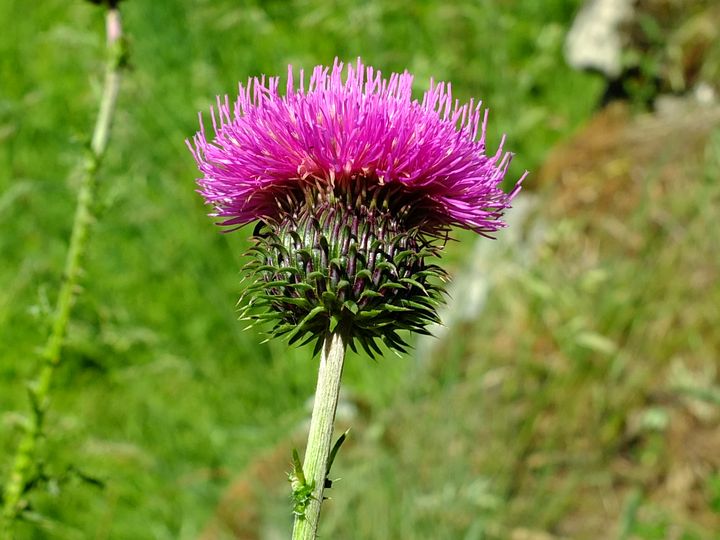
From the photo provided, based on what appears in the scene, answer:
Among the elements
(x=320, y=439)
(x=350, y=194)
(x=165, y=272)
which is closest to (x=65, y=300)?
(x=350, y=194)

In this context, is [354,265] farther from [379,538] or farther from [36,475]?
[379,538]

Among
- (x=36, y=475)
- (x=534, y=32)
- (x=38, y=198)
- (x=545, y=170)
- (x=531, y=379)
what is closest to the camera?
(x=36, y=475)

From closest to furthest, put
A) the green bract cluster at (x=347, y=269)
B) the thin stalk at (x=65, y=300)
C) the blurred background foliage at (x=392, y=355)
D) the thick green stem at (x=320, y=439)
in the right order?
the thick green stem at (x=320, y=439) < the green bract cluster at (x=347, y=269) < the thin stalk at (x=65, y=300) < the blurred background foliage at (x=392, y=355)

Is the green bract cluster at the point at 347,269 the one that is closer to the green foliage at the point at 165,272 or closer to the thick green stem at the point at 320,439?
the thick green stem at the point at 320,439

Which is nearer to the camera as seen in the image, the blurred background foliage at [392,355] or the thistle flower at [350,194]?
the thistle flower at [350,194]

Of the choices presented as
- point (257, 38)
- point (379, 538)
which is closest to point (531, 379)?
point (379, 538)

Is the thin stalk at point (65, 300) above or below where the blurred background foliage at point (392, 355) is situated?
below

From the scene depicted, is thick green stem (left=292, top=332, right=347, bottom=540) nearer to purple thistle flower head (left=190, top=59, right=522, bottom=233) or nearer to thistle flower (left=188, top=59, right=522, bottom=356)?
thistle flower (left=188, top=59, right=522, bottom=356)

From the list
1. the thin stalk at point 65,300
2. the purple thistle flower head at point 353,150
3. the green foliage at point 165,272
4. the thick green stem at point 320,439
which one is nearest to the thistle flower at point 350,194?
the purple thistle flower head at point 353,150
